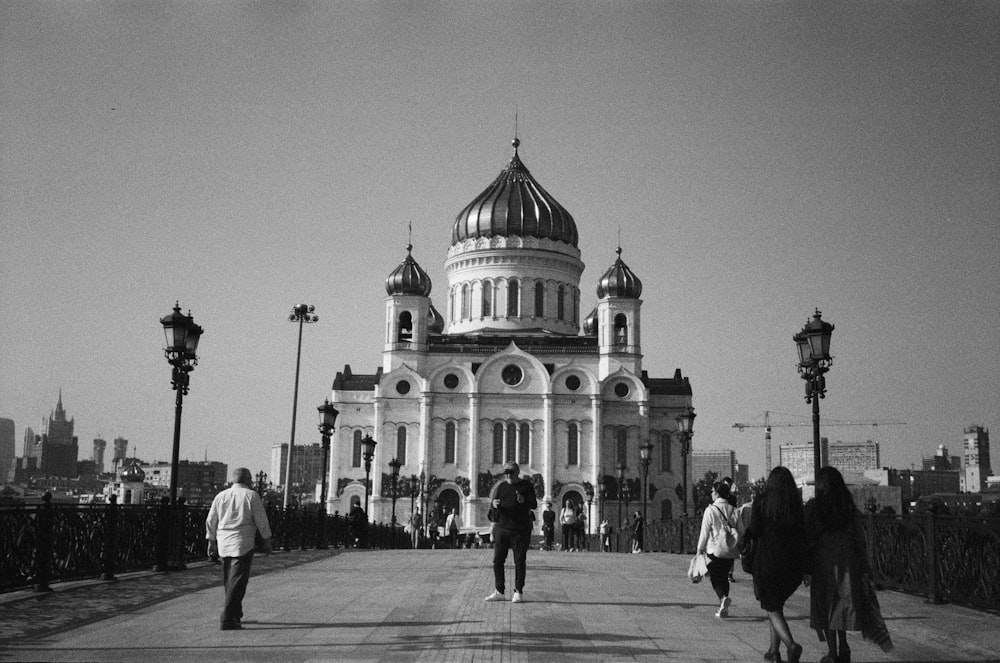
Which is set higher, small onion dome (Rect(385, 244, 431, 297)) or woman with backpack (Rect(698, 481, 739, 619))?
small onion dome (Rect(385, 244, 431, 297))

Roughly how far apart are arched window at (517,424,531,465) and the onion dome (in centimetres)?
1343

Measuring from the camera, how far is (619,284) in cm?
7056

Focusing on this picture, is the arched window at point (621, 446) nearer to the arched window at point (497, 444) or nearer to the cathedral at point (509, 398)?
the cathedral at point (509, 398)

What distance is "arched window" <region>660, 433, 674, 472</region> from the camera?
70375mm

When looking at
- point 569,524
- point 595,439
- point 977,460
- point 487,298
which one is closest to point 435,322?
→ point 487,298

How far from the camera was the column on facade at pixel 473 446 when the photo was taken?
67.1 metres

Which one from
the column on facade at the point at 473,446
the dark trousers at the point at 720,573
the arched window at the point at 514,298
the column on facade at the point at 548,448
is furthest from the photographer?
the arched window at the point at 514,298

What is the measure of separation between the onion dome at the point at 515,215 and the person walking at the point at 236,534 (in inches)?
2480

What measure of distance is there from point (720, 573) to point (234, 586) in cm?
526

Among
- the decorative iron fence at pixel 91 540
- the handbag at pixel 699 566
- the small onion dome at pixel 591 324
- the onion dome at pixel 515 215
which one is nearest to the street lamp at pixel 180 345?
the decorative iron fence at pixel 91 540

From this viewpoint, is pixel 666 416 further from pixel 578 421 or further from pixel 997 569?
pixel 997 569

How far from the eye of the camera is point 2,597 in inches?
508

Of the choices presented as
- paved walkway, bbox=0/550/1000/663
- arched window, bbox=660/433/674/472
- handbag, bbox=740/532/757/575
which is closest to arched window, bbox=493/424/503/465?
arched window, bbox=660/433/674/472

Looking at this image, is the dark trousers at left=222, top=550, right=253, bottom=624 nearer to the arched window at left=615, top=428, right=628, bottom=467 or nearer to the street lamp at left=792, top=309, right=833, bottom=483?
the street lamp at left=792, top=309, right=833, bottom=483
